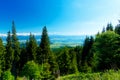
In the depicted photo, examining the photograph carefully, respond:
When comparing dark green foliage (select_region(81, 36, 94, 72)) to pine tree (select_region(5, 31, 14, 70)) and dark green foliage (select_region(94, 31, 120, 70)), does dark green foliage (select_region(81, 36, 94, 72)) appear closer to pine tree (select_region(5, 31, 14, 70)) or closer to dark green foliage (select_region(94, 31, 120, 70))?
pine tree (select_region(5, 31, 14, 70))

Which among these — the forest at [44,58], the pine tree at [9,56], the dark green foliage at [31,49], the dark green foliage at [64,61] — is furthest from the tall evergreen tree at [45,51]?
the pine tree at [9,56]

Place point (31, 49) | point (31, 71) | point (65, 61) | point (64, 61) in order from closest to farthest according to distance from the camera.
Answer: point (31, 71) → point (31, 49) → point (65, 61) → point (64, 61)

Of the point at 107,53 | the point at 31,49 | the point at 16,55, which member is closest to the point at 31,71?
the point at 31,49

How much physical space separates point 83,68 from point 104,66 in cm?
3325

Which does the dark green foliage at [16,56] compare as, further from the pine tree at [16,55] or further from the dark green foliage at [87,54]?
the dark green foliage at [87,54]

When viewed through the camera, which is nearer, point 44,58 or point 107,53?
point 107,53

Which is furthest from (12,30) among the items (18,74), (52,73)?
(52,73)

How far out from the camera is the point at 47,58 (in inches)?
Result: 3209

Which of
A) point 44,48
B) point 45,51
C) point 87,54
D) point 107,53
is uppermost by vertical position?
point 44,48

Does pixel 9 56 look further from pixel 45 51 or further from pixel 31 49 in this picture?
pixel 45 51

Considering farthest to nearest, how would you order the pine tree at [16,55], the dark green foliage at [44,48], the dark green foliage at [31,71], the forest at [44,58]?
1. the pine tree at [16,55]
2. the dark green foliage at [44,48]
3. the dark green foliage at [31,71]
4. the forest at [44,58]

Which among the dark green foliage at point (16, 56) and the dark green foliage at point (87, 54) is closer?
the dark green foliage at point (16, 56)

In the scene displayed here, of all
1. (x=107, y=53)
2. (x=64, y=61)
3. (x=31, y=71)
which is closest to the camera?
(x=107, y=53)

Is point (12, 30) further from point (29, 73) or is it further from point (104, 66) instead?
point (104, 66)
